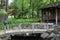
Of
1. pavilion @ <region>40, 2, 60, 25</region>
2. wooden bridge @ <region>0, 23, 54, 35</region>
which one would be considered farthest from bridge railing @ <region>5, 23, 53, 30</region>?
pavilion @ <region>40, 2, 60, 25</region>

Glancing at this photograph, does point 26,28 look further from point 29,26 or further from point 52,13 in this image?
point 52,13

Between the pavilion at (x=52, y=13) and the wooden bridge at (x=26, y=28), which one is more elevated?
the pavilion at (x=52, y=13)

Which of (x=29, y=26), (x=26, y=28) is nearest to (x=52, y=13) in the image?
(x=26, y=28)

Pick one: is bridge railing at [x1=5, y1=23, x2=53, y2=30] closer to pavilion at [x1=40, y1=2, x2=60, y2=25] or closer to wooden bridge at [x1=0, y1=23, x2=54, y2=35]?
wooden bridge at [x1=0, y1=23, x2=54, y2=35]

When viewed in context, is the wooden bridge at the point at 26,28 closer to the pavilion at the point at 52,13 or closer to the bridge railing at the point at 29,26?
the bridge railing at the point at 29,26

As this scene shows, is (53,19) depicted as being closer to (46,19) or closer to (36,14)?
(46,19)

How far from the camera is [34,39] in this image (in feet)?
85.7

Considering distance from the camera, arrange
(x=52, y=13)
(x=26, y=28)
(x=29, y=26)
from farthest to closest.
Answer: (x=52, y=13) < (x=26, y=28) < (x=29, y=26)

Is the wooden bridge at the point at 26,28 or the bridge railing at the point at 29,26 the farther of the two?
the bridge railing at the point at 29,26

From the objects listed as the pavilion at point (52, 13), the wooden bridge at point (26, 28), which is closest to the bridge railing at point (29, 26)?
the wooden bridge at point (26, 28)

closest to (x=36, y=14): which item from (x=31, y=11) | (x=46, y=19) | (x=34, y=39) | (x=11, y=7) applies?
(x=31, y=11)

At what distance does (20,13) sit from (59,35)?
2436 centimetres

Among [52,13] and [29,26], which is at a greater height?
[52,13]

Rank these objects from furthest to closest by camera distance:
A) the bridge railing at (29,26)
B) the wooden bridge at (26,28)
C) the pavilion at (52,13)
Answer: the pavilion at (52,13) < the bridge railing at (29,26) < the wooden bridge at (26,28)
